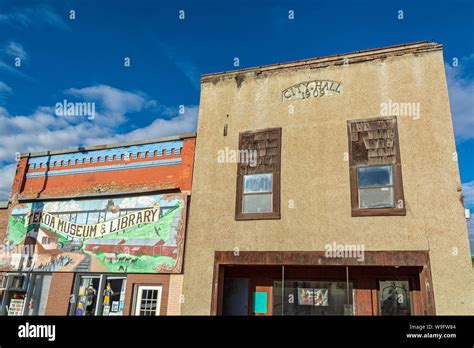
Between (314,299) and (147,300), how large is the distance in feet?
15.5

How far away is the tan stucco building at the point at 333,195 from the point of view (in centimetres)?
930

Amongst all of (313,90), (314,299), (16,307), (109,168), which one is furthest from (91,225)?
(313,90)

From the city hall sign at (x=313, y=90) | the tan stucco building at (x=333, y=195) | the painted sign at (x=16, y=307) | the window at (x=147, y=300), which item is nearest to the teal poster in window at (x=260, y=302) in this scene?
the tan stucco building at (x=333, y=195)

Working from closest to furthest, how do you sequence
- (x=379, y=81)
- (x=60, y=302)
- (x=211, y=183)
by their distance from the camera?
(x=379, y=81), (x=211, y=183), (x=60, y=302)

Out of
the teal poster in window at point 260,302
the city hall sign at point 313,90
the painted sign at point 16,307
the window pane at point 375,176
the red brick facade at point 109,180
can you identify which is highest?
the city hall sign at point 313,90

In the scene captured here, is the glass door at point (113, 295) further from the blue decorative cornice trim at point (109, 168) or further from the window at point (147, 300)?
the blue decorative cornice trim at point (109, 168)

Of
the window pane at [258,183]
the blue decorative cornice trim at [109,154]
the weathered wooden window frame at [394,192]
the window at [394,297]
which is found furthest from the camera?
the blue decorative cornice trim at [109,154]

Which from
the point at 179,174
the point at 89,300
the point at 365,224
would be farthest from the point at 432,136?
the point at 89,300

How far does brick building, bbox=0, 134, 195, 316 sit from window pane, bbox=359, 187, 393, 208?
494 centimetres

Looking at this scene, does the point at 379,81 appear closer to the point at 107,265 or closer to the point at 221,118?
the point at 221,118

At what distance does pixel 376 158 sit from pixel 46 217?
10909mm

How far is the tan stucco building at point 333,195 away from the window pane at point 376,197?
0.03 m

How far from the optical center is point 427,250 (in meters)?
9.03

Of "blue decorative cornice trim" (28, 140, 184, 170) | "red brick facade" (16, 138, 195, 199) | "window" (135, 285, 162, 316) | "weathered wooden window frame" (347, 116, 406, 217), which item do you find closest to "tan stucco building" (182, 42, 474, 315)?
"weathered wooden window frame" (347, 116, 406, 217)
